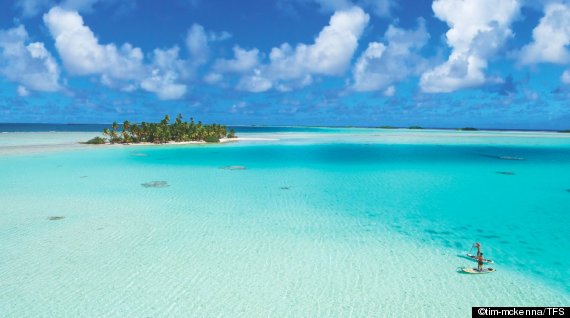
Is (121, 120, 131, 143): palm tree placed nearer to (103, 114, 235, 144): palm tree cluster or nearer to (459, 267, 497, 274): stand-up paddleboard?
(103, 114, 235, 144): palm tree cluster

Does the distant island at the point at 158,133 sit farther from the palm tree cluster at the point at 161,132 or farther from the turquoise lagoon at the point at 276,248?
the turquoise lagoon at the point at 276,248

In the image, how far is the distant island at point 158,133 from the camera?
46.4m

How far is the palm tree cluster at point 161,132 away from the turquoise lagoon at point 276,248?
29289 mm

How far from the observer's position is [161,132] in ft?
154

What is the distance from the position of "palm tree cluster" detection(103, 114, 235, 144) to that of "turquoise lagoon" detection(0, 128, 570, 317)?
2929 cm

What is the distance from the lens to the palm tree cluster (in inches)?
1838

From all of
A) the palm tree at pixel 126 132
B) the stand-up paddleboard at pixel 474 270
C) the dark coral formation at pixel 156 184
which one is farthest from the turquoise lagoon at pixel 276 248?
the palm tree at pixel 126 132

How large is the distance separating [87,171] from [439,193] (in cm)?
1951

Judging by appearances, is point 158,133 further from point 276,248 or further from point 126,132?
point 276,248

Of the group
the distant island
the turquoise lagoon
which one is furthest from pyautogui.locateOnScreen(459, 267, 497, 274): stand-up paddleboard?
the distant island

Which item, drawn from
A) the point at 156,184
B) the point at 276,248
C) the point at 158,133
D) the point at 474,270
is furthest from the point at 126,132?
the point at 474,270

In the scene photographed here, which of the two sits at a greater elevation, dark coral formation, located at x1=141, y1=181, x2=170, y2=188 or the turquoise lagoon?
dark coral formation, located at x1=141, y1=181, x2=170, y2=188

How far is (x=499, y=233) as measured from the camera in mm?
10070

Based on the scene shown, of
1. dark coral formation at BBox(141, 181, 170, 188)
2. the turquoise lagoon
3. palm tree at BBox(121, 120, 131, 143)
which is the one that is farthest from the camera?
palm tree at BBox(121, 120, 131, 143)
